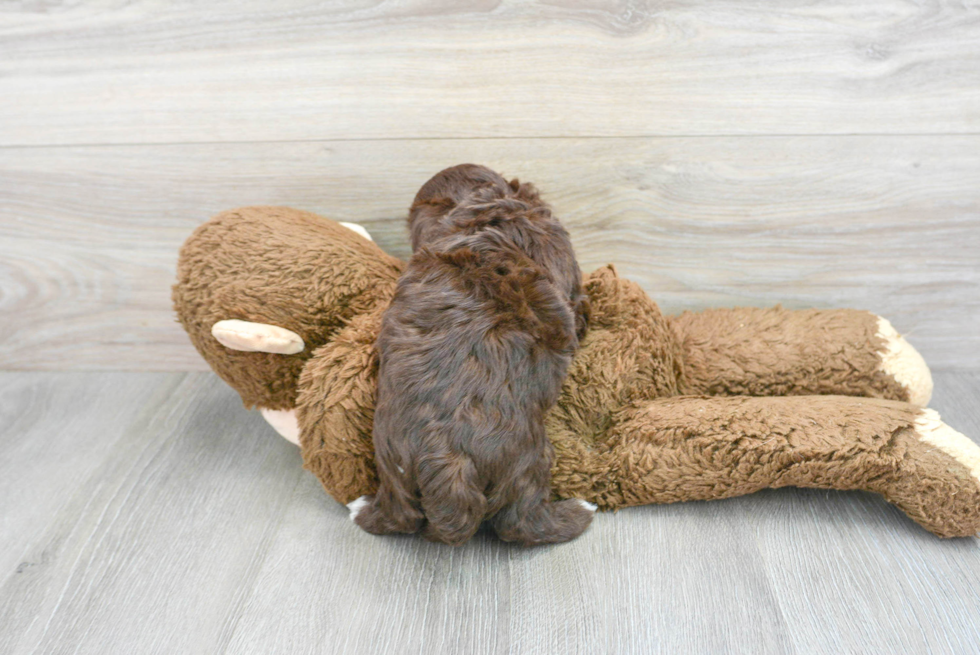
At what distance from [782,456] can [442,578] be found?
0.46 m

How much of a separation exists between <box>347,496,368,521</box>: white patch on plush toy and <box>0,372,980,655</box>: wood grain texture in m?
0.03

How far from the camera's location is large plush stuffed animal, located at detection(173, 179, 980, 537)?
852 millimetres

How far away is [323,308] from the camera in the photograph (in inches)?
35.4

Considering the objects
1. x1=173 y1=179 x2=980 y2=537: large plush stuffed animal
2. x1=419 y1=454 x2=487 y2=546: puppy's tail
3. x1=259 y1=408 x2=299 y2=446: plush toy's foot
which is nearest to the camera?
x1=419 y1=454 x2=487 y2=546: puppy's tail

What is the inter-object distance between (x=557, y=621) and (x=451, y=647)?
125 millimetres

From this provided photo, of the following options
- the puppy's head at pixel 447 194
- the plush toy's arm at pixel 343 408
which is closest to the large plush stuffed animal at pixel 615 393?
the plush toy's arm at pixel 343 408

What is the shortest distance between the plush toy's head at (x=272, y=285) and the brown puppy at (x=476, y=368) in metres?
0.12

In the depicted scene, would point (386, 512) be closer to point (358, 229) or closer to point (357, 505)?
point (357, 505)

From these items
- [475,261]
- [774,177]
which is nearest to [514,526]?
[475,261]

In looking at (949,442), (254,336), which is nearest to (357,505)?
(254,336)

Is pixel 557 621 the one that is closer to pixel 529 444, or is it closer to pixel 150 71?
pixel 529 444

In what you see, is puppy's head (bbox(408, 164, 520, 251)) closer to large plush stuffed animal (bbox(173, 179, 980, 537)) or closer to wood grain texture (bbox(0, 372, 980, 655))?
large plush stuffed animal (bbox(173, 179, 980, 537))

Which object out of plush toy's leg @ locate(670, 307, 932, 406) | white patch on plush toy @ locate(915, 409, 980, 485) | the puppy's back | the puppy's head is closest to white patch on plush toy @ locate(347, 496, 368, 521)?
the puppy's back

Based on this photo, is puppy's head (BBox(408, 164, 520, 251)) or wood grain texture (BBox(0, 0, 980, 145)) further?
wood grain texture (BBox(0, 0, 980, 145))
